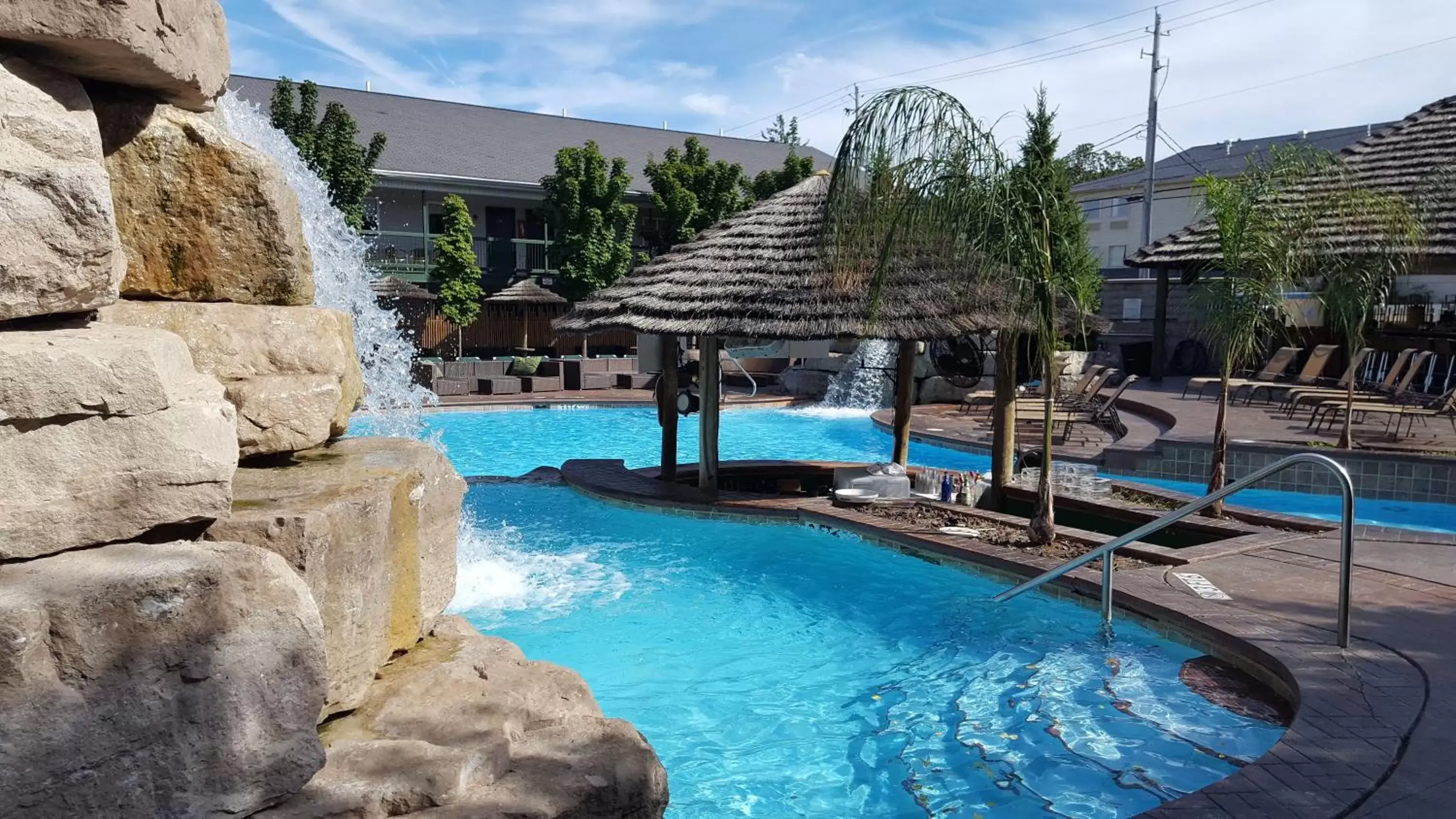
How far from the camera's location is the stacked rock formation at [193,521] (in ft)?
6.81

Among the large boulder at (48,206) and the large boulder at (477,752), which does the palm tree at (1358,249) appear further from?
the large boulder at (48,206)

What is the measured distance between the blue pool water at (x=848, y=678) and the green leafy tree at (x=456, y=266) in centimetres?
1777

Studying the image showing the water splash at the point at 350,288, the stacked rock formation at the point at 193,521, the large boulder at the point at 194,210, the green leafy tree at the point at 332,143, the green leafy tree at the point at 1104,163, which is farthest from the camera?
the green leafy tree at the point at 1104,163

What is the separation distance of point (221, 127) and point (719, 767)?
13.6ft

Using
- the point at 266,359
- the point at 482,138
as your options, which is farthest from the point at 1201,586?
the point at 482,138

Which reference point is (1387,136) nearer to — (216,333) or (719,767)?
(719,767)

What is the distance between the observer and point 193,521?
95.8 inches

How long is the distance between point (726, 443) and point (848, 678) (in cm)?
1113

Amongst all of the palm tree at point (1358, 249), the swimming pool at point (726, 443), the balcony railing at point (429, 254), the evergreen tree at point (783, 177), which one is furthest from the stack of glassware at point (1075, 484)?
the evergreen tree at point (783, 177)

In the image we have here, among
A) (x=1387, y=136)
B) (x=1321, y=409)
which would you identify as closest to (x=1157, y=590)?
(x=1321, y=409)

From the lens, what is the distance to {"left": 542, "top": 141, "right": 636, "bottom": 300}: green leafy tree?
29.3 m

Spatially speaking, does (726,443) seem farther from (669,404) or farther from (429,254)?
(429,254)

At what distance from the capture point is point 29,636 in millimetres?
1950

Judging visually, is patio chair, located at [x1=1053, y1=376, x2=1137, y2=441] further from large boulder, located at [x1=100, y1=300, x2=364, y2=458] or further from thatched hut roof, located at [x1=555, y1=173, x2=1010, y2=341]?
large boulder, located at [x1=100, y1=300, x2=364, y2=458]
